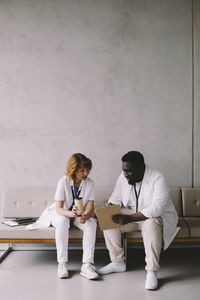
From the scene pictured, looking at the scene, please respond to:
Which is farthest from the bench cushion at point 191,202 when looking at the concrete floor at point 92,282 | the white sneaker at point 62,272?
the white sneaker at point 62,272

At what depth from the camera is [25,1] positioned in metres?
4.07

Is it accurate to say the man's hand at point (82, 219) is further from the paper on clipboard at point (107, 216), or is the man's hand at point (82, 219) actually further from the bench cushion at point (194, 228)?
the bench cushion at point (194, 228)

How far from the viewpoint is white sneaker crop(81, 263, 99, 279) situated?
2934mm

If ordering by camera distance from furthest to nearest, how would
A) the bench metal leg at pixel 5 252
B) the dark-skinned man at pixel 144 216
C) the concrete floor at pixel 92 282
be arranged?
the bench metal leg at pixel 5 252, the dark-skinned man at pixel 144 216, the concrete floor at pixel 92 282

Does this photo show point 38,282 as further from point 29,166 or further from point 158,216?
point 29,166

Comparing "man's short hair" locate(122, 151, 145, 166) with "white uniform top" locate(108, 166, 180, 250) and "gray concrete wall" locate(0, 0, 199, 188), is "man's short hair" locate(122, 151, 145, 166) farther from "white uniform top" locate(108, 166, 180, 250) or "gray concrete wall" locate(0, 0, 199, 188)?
"gray concrete wall" locate(0, 0, 199, 188)

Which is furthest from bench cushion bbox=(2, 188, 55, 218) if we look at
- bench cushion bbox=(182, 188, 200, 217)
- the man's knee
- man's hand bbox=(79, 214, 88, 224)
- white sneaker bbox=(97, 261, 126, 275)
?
bench cushion bbox=(182, 188, 200, 217)

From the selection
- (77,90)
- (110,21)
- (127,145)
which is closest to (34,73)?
(77,90)

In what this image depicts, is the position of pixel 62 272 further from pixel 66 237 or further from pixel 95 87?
pixel 95 87

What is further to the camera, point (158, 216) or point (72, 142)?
point (72, 142)

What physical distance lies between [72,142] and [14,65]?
127 cm

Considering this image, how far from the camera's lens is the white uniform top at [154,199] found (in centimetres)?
307

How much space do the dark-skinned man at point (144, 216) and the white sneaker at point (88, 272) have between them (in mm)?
134

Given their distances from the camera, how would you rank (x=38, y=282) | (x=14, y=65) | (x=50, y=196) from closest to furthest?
(x=38, y=282) < (x=50, y=196) < (x=14, y=65)
